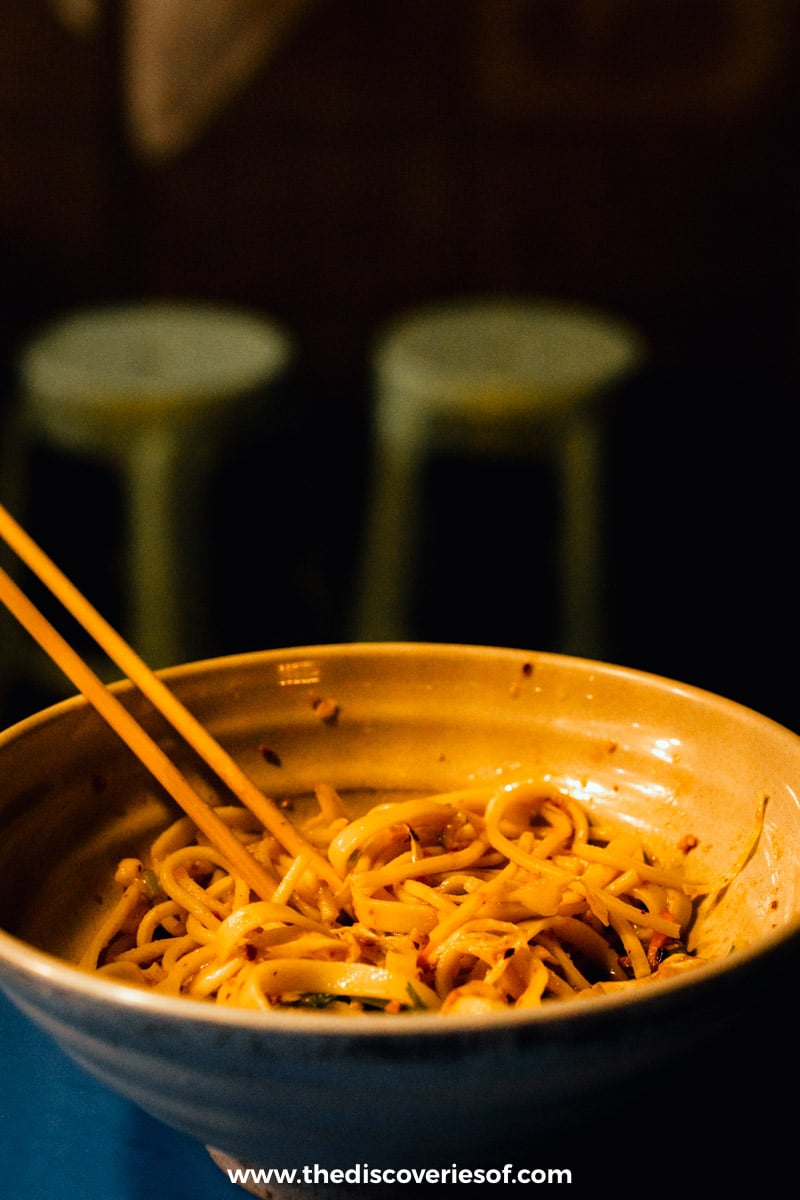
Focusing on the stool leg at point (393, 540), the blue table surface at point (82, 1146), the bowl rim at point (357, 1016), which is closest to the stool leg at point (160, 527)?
the stool leg at point (393, 540)

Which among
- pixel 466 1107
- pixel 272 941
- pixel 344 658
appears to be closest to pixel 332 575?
pixel 344 658

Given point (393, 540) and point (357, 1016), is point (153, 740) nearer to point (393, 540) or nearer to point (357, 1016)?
point (357, 1016)

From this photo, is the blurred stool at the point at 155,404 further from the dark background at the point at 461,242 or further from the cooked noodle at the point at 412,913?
the cooked noodle at the point at 412,913

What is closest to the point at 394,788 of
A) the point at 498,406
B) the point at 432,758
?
the point at 432,758

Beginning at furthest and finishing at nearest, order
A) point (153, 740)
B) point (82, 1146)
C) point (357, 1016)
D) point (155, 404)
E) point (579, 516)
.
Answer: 1. point (579, 516)
2. point (155, 404)
3. point (153, 740)
4. point (82, 1146)
5. point (357, 1016)

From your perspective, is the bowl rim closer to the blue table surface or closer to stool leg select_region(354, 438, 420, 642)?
the blue table surface

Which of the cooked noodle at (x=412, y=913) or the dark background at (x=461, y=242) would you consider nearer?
the cooked noodle at (x=412, y=913)

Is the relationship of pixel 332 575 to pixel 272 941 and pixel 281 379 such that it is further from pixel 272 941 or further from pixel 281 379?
pixel 272 941
